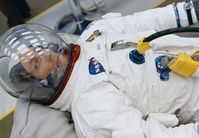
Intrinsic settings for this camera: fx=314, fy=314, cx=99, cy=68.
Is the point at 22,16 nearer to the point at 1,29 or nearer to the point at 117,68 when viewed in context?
the point at 1,29

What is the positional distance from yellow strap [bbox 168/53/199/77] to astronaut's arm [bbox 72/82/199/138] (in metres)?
0.13

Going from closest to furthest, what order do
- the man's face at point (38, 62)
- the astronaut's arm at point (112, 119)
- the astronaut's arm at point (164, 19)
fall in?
1. the astronaut's arm at point (112, 119)
2. the man's face at point (38, 62)
3. the astronaut's arm at point (164, 19)

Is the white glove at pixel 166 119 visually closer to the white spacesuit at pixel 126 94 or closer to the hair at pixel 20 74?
the white spacesuit at pixel 126 94

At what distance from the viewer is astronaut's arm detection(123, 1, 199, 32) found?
3.05 feet

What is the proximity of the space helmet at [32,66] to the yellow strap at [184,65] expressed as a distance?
0.27 m

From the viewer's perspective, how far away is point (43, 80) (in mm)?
801

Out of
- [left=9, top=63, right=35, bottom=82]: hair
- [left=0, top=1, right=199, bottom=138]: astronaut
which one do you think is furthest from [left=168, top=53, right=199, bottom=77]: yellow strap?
[left=9, top=63, right=35, bottom=82]: hair

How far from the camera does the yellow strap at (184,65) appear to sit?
724mm

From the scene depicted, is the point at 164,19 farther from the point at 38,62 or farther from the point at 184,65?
the point at 38,62

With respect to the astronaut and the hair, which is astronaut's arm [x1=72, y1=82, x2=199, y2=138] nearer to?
the astronaut

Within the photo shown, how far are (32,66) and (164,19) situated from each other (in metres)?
0.42

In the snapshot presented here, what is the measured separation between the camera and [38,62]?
2.63 ft

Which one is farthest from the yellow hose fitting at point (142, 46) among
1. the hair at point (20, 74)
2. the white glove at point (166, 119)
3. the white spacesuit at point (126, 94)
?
the hair at point (20, 74)

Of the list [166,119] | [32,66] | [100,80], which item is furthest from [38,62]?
[166,119]
